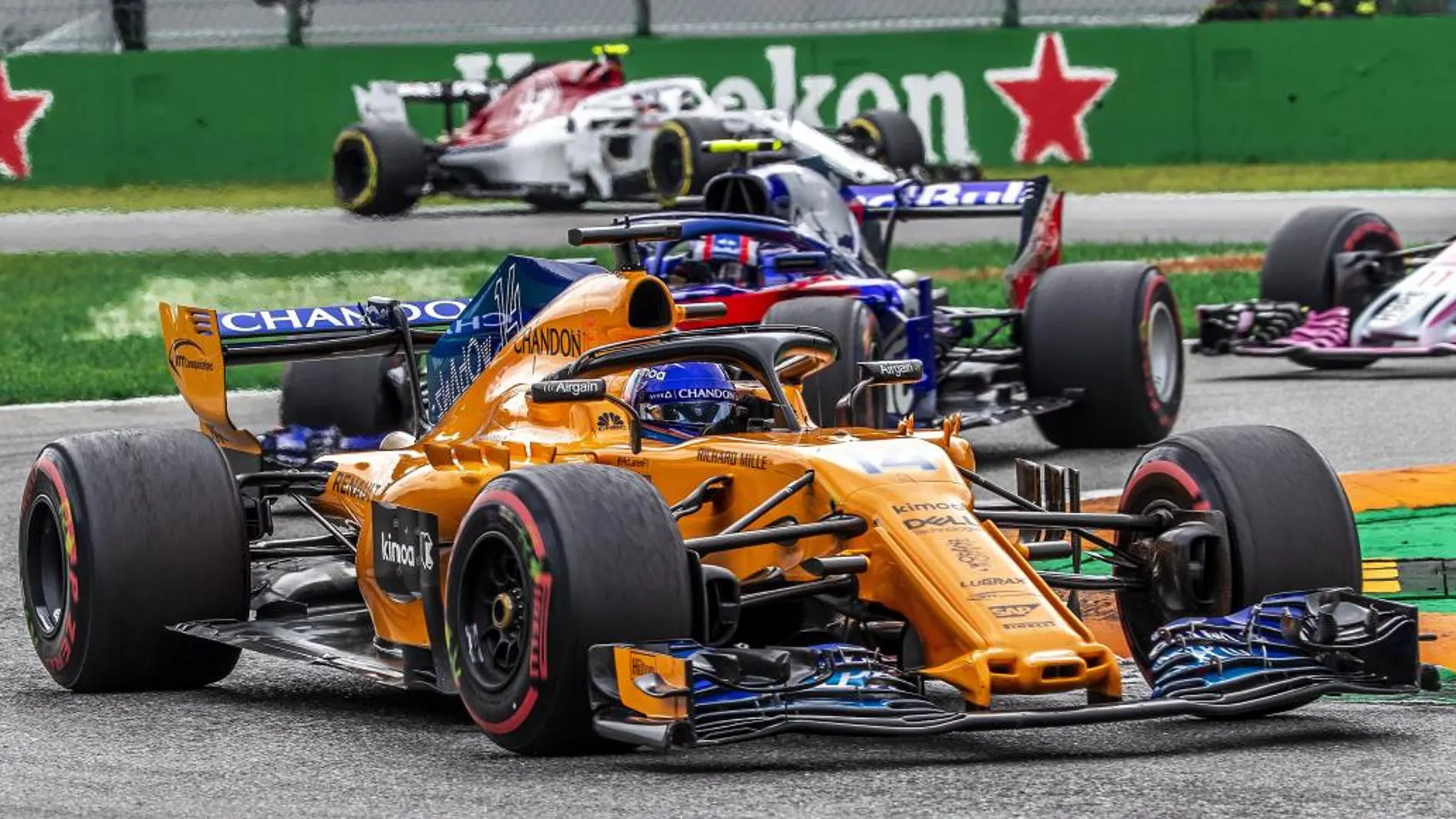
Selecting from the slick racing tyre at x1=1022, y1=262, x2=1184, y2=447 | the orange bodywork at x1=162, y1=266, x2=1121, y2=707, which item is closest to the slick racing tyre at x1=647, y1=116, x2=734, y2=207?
the slick racing tyre at x1=1022, y1=262, x2=1184, y2=447

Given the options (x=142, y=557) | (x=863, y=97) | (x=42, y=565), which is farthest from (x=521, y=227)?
(x=142, y=557)

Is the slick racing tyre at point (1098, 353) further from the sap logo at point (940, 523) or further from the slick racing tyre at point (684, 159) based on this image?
the slick racing tyre at point (684, 159)

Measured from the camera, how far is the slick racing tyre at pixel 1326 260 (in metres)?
18.5

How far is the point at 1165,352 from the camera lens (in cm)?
1499

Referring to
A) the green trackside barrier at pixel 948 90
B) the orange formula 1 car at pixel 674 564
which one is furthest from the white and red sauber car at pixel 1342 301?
the green trackside barrier at pixel 948 90

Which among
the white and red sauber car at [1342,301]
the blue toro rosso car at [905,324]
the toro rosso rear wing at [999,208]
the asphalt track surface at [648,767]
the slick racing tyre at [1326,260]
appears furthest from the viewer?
the slick racing tyre at [1326,260]

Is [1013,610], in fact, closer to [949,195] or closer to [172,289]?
[949,195]

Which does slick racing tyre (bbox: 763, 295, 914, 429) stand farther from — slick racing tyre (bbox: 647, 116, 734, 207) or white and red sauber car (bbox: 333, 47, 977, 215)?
white and red sauber car (bbox: 333, 47, 977, 215)

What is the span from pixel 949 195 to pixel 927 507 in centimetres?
879

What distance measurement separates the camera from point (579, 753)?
23.8 feet

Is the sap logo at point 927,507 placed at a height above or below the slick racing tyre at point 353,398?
above

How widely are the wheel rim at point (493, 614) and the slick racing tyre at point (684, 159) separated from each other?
785 inches

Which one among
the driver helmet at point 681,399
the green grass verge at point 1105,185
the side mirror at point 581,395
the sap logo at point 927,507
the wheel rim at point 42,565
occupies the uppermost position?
the green grass verge at point 1105,185

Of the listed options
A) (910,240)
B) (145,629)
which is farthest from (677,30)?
(145,629)
